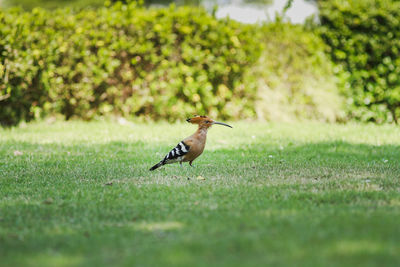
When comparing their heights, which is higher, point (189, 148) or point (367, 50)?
point (367, 50)

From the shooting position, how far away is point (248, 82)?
1090 centimetres

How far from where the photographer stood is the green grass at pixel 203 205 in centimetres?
279

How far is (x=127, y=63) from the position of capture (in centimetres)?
1022

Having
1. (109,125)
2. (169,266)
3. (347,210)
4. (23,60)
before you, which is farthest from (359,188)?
(23,60)

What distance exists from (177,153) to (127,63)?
5282 millimetres

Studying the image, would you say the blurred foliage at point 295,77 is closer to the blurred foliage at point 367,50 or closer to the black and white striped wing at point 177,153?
the blurred foliage at point 367,50

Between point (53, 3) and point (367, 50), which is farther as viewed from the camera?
point (53, 3)

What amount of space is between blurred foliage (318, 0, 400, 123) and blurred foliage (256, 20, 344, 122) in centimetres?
32

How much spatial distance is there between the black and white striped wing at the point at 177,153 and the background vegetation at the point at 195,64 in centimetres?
490

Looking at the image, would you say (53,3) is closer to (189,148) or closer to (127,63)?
(127,63)

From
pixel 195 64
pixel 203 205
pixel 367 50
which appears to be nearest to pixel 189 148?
pixel 203 205

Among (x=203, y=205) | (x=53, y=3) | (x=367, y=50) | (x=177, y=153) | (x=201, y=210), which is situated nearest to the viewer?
(x=201, y=210)

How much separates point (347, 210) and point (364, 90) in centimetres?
809

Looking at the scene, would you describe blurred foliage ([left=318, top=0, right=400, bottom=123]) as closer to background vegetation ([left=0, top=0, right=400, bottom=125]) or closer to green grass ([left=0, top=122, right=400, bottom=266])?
background vegetation ([left=0, top=0, right=400, bottom=125])
